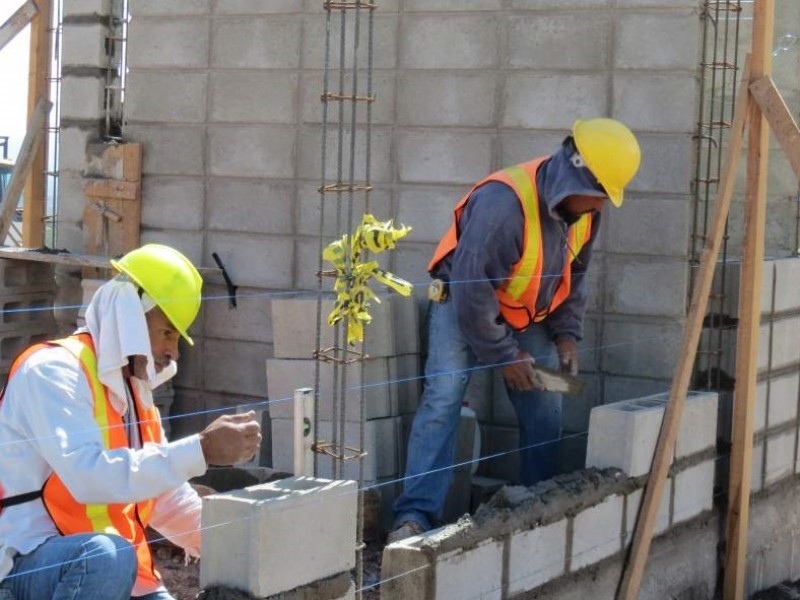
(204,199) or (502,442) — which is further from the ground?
(204,199)

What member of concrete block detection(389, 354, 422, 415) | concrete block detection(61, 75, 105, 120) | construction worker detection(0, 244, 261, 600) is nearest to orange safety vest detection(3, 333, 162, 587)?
construction worker detection(0, 244, 261, 600)

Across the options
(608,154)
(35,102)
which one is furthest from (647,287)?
(35,102)

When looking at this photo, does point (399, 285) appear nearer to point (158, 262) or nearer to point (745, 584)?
point (158, 262)

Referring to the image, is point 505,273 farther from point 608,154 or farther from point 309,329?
point 309,329

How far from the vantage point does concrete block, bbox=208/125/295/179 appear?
6.36 metres

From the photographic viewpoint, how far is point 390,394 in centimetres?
558

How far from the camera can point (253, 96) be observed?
6.43 meters

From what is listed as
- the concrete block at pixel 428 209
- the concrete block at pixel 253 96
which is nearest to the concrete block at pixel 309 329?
the concrete block at pixel 428 209

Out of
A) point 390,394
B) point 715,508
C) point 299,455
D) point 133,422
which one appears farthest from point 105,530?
point 715,508

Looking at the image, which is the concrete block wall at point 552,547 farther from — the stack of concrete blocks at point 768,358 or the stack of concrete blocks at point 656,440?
the stack of concrete blocks at point 768,358

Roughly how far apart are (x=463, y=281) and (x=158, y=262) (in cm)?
171

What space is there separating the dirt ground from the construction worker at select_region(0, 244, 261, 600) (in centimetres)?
138

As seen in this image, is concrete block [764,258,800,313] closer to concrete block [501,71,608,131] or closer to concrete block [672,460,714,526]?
concrete block [672,460,714,526]

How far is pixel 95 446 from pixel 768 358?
380cm
